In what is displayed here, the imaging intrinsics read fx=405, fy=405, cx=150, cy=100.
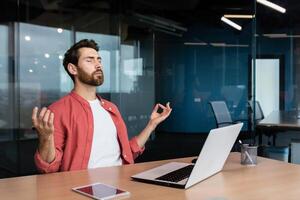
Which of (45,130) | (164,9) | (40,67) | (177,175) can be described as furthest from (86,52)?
(164,9)

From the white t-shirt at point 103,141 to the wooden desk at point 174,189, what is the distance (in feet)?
0.67

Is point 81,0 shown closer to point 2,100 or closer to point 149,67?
point 149,67

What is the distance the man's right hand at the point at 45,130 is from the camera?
1.50 meters

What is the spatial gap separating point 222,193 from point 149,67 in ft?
15.5

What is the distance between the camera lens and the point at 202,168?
1477 mm

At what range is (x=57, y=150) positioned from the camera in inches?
72.3

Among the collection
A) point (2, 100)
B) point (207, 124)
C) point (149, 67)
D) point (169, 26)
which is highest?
point (169, 26)

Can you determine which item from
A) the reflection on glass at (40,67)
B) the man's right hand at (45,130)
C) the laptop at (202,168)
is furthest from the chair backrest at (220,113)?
the man's right hand at (45,130)

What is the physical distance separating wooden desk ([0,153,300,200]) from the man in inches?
7.8

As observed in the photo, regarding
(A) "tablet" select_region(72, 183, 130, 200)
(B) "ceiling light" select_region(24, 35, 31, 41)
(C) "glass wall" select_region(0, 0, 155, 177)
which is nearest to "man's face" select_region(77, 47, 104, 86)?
(A) "tablet" select_region(72, 183, 130, 200)

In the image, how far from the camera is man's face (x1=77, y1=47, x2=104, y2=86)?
2033 millimetres

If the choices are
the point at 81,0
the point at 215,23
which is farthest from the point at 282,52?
the point at 81,0

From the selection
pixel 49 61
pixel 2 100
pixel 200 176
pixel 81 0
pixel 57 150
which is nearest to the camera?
pixel 200 176

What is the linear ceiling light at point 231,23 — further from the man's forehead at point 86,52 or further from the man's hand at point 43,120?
the man's hand at point 43,120
